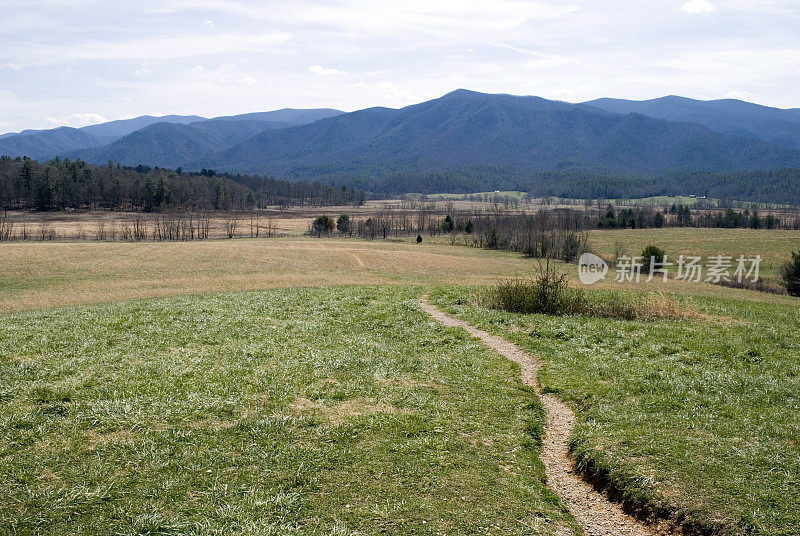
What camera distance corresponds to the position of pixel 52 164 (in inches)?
6206

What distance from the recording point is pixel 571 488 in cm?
819

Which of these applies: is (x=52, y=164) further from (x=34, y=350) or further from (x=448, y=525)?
(x=448, y=525)

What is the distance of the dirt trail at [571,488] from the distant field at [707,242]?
83.2m

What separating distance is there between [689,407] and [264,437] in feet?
27.9

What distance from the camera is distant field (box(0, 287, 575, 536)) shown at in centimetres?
689

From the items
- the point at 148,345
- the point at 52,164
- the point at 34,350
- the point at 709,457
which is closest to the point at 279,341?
the point at 148,345

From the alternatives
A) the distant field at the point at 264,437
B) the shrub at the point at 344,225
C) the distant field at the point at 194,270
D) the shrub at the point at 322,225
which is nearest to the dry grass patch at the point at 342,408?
the distant field at the point at 264,437

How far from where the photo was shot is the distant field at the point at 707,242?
93.4 metres

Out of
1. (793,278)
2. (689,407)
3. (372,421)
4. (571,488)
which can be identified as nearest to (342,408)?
(372,421)

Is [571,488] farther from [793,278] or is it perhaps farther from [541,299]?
[793,278]

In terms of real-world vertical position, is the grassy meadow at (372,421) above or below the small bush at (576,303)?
below

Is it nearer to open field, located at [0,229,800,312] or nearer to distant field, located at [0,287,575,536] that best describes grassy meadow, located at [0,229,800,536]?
distant field, located at [0,287,575,536]

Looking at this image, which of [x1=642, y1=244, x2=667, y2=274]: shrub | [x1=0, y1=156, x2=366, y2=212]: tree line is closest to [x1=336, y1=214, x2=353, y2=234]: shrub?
[x1=0, y1=156, x2=366, y2=212]: tree line

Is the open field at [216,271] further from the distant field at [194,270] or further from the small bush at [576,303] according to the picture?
the small bush at [576,303]
